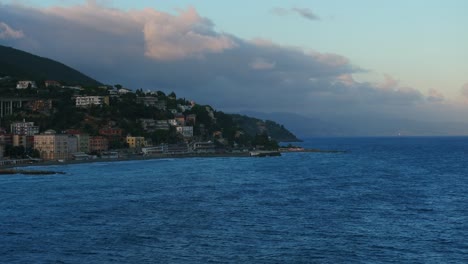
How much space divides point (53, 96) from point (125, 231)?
13741cm

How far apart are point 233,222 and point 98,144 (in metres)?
97.5

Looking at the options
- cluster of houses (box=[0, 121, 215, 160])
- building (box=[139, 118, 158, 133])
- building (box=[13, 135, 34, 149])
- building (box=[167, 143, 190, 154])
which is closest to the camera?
cluster of houses (box=[0, 121, 215, 160])

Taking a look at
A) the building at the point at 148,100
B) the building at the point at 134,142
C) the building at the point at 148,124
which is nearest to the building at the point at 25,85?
the building at the point at 148,100

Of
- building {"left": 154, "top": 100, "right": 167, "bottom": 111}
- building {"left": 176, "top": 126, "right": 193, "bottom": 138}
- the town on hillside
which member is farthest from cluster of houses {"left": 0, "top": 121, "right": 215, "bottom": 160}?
building {"left": 154, "top": 100, "right": 167, "bottom": 111}

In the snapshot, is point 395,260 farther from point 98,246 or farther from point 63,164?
point 63,164

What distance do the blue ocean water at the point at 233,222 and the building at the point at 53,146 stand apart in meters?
48.8

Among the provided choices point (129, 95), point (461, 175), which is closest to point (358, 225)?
point (461, 175)

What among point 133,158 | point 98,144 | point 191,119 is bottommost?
point 133,158

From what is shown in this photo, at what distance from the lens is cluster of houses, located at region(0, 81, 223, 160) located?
11850cm

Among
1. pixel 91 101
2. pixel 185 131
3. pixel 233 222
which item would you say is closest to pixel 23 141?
pixel 91 101

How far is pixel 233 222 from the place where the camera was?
40.0 metres

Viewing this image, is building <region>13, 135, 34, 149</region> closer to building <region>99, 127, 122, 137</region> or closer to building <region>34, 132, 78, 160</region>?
building <region>34, 132, 78, 160</region>

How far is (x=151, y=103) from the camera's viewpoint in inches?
7165

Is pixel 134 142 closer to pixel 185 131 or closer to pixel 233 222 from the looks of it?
pixel 185 131
